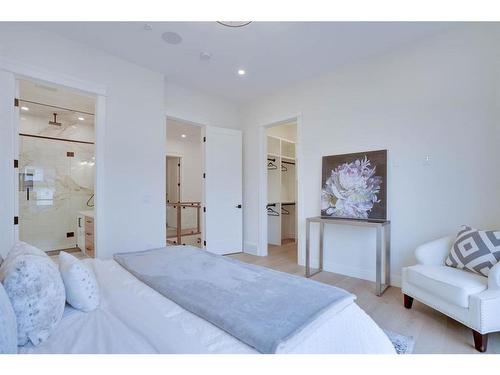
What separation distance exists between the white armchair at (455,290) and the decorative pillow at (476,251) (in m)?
0.07

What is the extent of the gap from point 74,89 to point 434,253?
4115 millimetres

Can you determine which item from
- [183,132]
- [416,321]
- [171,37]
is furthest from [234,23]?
[183,132]

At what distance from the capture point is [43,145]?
14.9 ft

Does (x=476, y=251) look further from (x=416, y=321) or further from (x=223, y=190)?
(x=223, y=190)

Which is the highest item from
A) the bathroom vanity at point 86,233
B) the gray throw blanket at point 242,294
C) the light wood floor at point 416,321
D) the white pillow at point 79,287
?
the white pillow at point 79,287

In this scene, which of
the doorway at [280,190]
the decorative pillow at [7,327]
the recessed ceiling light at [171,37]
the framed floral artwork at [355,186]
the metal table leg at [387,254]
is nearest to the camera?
the decorative pillow at [7,327]

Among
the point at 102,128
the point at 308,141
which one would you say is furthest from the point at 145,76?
the point at 308,141

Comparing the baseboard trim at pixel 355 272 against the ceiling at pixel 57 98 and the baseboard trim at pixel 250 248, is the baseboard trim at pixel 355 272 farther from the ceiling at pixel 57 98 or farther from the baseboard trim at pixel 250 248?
the ceiling at pixel 57 98

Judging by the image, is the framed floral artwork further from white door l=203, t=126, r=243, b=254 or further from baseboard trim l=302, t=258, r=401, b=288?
white door l=203, t=126, r=243, b=254

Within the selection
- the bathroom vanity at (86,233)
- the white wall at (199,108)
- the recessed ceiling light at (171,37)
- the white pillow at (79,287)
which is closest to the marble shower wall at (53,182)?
the bathroom vanity at (86,233)

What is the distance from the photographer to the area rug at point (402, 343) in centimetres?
164

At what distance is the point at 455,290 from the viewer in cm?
183

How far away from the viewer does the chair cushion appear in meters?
1.79

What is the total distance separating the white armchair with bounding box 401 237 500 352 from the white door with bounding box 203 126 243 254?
2774 mm
